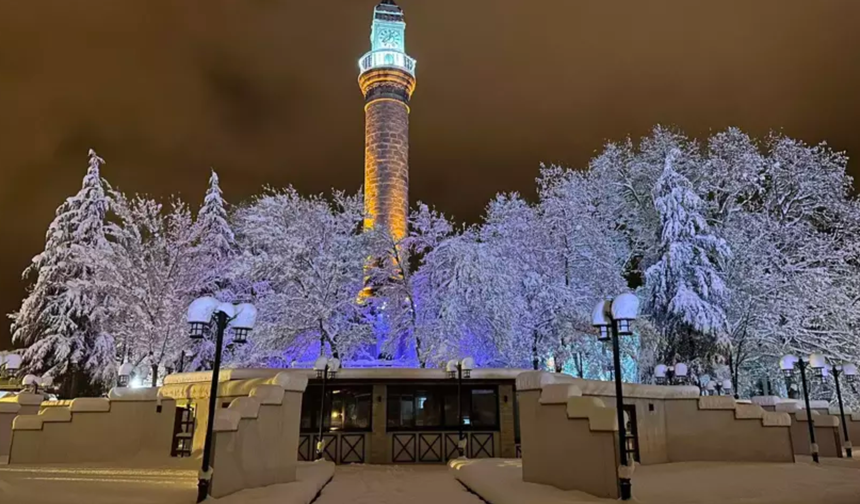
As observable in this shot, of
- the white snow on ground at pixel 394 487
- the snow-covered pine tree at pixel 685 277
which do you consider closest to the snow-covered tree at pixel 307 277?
the white snow on ground at pixel 394 487

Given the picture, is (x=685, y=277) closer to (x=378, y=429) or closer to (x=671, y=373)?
(x=671, y=373)

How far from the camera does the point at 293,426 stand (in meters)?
10.8

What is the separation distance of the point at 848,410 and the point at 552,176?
14840 mm

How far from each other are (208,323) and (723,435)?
11.6 m

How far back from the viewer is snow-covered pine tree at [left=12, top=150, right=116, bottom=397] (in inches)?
1071

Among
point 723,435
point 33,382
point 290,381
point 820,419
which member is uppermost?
point 33,382

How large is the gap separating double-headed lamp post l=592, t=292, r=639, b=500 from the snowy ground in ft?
14.9

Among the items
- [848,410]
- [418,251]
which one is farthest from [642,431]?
[848,410]

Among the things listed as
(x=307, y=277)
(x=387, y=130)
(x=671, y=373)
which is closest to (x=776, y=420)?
(x=671, y=373)

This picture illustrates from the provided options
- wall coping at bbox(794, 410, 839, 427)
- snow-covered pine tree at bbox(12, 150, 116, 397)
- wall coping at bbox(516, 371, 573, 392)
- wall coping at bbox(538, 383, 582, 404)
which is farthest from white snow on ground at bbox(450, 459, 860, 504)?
snow-covered pine tree at bbox(12, 150, 116, 397)

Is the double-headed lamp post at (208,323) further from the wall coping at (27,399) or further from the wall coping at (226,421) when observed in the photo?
the wall coping at (27,399)

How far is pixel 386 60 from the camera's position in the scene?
104 feet

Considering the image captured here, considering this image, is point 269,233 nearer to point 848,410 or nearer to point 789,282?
point 789,282

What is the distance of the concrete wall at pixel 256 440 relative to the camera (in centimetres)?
871
